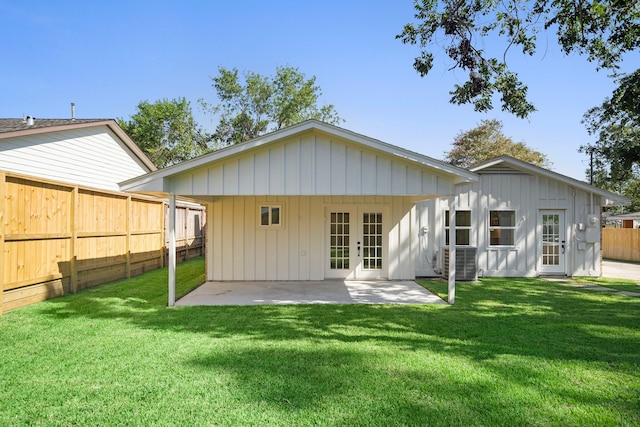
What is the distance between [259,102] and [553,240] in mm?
26292

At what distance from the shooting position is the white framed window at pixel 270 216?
9555 mm

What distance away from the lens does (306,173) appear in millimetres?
6797

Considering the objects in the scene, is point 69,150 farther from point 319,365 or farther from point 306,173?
point 319,365

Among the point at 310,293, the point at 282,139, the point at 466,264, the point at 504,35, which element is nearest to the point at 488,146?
the point at 466,264

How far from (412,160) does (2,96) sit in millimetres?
22022

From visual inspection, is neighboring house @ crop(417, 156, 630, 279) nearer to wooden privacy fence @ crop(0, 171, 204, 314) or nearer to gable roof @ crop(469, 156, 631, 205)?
gable roof @ crop(469, 156, 631, 205)

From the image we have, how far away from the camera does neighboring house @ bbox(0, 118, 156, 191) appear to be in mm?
8570

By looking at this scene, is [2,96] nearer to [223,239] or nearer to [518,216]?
[223,239]

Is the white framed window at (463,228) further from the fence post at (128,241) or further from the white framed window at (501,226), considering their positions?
the fence post at (128,241)

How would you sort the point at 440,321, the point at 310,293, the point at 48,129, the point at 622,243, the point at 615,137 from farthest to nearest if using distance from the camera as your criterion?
the point at 615,137 < the point at 622,243 < the point at 48,129 < the point at 310,293 < the point at 440,321

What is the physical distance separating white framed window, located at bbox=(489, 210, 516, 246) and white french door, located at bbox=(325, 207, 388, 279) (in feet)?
11.8

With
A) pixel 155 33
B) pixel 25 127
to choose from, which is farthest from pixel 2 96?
pixel 25 127

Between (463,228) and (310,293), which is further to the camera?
(463,228)

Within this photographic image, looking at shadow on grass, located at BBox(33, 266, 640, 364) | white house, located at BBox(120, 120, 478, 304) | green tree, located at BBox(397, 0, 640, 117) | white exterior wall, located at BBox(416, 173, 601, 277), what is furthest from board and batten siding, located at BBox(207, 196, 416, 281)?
green tree, located at BBox(397, 0, 640, 117)
